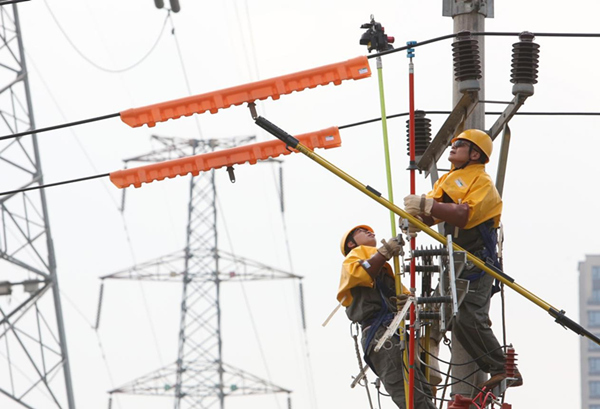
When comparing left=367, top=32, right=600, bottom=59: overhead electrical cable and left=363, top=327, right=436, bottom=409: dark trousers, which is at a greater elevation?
left=367, top=32, right=600, bottom=59: overhead electrical cable

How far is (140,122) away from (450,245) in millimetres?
2630

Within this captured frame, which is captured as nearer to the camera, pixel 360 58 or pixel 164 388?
pixel 360 58

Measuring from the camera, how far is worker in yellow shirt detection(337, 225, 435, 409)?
12.0m

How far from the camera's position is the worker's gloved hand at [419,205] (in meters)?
11.5

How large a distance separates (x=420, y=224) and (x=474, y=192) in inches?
22.8

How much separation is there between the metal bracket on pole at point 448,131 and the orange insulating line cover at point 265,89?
0.95 metres

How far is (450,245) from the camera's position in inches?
450

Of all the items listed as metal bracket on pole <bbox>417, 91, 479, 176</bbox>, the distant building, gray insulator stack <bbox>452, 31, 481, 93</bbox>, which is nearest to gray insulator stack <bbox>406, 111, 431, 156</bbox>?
metal bracket on pole <bbox>417, 91, 479, 176</bbox>

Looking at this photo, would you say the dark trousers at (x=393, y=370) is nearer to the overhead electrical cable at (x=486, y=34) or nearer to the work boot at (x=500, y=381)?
the work boot at (x=500, y=381)

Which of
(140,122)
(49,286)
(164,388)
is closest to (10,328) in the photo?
(49,286)

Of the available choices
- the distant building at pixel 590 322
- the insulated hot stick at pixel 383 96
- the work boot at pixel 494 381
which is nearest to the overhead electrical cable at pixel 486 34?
the insulated hot stick at pixel 383 96

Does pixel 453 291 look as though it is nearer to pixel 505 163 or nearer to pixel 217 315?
pixel 505 163

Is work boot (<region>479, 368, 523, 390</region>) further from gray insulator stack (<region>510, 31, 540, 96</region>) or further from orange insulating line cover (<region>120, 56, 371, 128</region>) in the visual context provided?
orange insulating line cover (<region>120, 56, 371, 128</region>)

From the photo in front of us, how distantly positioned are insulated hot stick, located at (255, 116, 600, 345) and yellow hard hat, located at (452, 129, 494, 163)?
79 centimetres
